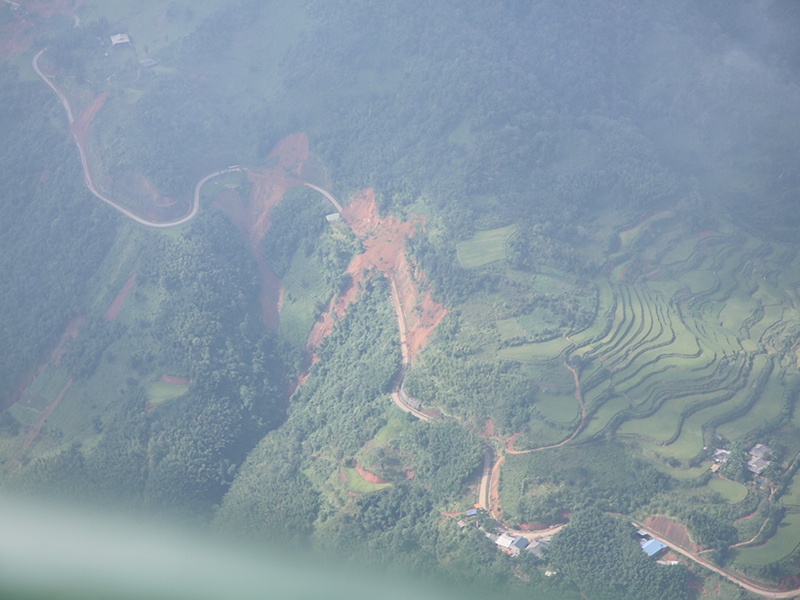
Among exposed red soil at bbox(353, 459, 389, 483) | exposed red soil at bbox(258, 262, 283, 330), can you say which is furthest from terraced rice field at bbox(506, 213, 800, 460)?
exposed red soil at bbox(258, 262, 283, 330)

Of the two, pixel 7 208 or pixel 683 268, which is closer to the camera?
pixel 683 268

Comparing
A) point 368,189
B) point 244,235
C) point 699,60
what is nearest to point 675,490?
point 368,189

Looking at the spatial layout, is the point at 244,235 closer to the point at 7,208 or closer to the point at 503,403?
the point at 7,208

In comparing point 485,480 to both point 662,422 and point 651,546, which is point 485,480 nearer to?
point 651,546

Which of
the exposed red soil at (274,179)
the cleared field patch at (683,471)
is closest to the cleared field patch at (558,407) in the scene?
the cleared field patch at (683,471)

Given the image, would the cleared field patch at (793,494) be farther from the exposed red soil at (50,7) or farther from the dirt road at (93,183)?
the exposed red soil at (50,7)

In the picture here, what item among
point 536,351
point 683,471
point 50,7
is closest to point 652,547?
point 683,471
